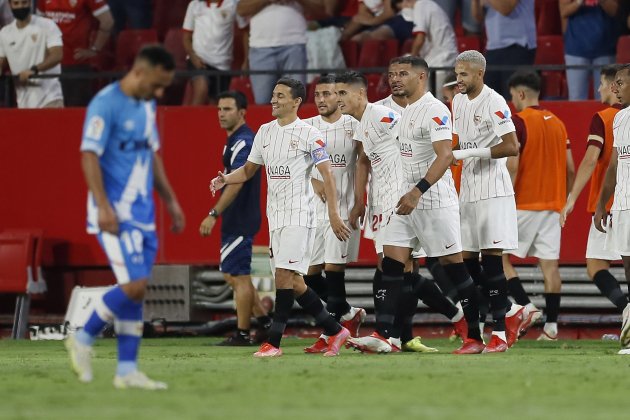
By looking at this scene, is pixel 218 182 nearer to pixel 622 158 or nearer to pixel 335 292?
pixel 335 292

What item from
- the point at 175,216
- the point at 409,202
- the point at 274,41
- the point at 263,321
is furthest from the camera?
the point at 274,41

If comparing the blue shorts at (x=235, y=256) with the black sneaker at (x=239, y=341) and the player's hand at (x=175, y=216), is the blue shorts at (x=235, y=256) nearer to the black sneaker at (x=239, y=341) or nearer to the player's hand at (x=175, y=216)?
the black sneaker at (x=239, y=341)

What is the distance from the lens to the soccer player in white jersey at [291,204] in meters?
11.2

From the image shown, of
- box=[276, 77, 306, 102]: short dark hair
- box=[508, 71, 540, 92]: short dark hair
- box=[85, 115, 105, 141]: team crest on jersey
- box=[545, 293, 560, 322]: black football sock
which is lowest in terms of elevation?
box=[545, 293, 560, 322]: black football sock

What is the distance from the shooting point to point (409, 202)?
10484 millimetres

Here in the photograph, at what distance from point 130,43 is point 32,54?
172 cm

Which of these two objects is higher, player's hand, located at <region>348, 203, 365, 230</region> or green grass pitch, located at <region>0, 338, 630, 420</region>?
player's hand, located at <region>348, 203, 365, 230</region>

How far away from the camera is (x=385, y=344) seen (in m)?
11.2

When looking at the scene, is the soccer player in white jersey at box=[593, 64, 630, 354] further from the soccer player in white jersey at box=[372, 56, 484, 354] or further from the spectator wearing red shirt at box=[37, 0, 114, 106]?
the spectator wearing red shirt at box=[37, 0, 114, 106]

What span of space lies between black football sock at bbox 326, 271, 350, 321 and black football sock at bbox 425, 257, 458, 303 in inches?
40.2

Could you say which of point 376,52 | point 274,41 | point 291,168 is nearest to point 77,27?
point 274,41

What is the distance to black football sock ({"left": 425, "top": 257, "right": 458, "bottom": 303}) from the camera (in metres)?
13.5

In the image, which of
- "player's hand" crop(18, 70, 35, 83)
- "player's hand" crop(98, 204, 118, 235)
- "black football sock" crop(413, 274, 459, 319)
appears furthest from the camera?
"player's hand" crop(18, 70, 35, 83)

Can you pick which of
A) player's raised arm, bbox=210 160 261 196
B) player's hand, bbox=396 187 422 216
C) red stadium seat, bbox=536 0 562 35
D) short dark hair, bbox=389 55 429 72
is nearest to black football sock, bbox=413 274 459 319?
player's raised arm, bbox=210 160 261 196
